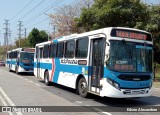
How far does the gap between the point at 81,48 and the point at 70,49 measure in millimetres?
1560

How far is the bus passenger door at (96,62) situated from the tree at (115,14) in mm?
13084

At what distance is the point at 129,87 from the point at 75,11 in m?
36.3

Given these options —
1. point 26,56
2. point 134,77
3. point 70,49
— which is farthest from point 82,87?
point 26,56

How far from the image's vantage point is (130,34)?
12641mm

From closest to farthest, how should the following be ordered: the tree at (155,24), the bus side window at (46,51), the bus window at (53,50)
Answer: the bus window at (53,50) → the bus side window at (46,51) → the tree at (155,24)

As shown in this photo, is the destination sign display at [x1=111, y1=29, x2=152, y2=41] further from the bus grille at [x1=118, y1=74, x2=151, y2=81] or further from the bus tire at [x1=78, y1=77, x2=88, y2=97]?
the bus tire at [x1=78, y1=77, x2=88, y2=97]

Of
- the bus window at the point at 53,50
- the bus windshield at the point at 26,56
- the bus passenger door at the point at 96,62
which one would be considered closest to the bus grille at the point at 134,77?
the bus passenger door at the point at 96,62

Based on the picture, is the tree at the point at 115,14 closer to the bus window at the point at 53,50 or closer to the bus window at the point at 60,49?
the bus window at the point at 53,50

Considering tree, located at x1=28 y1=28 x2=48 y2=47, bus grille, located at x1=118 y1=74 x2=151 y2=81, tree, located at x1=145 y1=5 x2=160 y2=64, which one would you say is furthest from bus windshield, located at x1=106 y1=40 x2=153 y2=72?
tree, located at x1=28 y1=28 x2=48 y2=47

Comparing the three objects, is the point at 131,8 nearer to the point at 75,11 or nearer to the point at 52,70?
the point at 52,70

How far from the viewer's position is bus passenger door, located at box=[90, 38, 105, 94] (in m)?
12.5

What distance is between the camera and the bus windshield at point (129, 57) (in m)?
12.0

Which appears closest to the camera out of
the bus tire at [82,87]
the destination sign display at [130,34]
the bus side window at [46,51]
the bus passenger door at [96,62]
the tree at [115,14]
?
the destination sign display at [130,34]

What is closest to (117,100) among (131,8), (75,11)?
(131,8)
